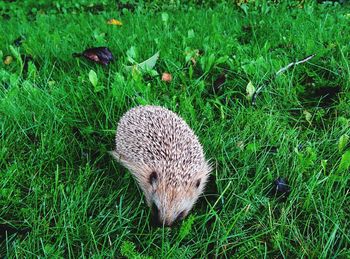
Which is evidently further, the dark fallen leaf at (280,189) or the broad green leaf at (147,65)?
the broad green leaf at (147,65)

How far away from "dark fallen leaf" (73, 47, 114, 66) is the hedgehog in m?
1.05

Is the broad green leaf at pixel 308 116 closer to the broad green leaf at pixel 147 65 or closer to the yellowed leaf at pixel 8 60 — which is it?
the broad green leaf at pixel 147 65

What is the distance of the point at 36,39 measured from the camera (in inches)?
180

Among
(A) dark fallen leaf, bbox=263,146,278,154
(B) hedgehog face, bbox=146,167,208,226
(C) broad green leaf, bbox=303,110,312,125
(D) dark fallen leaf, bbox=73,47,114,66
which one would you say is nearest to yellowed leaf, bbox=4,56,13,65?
(D) dark fallen leaf, bbox=73,47,114,66

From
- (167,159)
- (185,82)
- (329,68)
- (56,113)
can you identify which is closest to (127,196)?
(167,159)

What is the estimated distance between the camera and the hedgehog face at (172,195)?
2381mm

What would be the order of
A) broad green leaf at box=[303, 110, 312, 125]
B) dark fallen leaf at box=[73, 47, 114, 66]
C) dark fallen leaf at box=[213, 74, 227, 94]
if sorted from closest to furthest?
broad green leaf at box=[303, 110, 312, 125], dark fallen leaf at box=[213, 74, 227, 94], dark fallen leaf at box=[73, 47, 114, 66]

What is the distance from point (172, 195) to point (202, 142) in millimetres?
564

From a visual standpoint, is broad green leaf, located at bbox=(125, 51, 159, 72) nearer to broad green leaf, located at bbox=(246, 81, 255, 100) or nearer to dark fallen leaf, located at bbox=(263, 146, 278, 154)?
broad green leaf, located at bbox=(246, 81, 255, 100)

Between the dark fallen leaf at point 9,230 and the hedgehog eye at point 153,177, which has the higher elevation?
the dark fallen leaf at point 9,230

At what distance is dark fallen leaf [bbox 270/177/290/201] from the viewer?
233 cm

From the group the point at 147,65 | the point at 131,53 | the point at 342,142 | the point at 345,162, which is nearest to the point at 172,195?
the point at 345,162

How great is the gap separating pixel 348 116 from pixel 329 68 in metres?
0.73

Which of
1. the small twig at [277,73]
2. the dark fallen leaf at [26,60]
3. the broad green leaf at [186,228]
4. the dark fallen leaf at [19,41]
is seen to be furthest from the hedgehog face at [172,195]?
the dark fallen leaf at [19,41]
